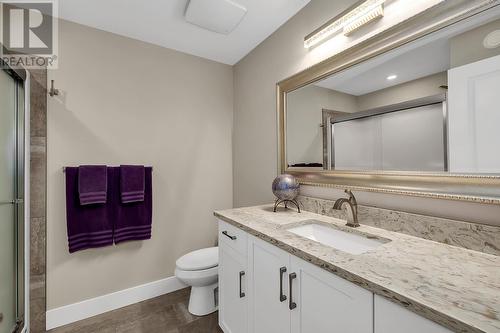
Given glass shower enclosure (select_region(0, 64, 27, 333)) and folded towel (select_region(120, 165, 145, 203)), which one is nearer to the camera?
glass shower enclosure (select_region(0, 64, 27, 333))

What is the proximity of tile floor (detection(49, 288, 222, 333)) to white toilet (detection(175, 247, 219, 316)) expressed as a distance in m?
0.07

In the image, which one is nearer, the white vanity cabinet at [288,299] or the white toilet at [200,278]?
the white vanity cabinet at [288,299]

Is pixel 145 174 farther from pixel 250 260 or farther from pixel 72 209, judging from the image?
pixel 250 260

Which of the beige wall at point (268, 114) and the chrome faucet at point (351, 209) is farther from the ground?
the beige wall at point (268, 114)

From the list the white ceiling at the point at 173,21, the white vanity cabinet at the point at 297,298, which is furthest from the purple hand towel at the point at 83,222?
the white vanity cabinet at the point at 297,298

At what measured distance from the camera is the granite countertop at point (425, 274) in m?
0.52

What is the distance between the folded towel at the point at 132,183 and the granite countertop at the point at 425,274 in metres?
1.28

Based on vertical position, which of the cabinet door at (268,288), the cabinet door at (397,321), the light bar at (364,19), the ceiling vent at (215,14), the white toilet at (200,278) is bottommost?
the white toilet at (200,278)

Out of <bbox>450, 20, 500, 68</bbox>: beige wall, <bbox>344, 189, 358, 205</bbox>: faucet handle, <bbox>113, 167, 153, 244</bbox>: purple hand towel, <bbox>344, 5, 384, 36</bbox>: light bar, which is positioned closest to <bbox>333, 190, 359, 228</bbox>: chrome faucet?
<bbox>344, 189, 358, 205</bbox>: faucet handle

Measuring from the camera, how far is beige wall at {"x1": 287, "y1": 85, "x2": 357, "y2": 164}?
1.46 m

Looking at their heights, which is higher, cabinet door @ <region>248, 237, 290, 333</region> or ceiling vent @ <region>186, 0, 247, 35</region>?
ceiling vent @ <region>186, 0, 247, 35</region>

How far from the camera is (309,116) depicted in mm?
1642

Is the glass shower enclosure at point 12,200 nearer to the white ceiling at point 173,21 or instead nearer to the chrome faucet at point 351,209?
the white ceiling at point 173,21

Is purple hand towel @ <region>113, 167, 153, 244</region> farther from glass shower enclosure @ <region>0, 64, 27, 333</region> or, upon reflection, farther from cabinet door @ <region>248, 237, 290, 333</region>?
cabinet door @ <region>248, 237, 290, 333</region>
